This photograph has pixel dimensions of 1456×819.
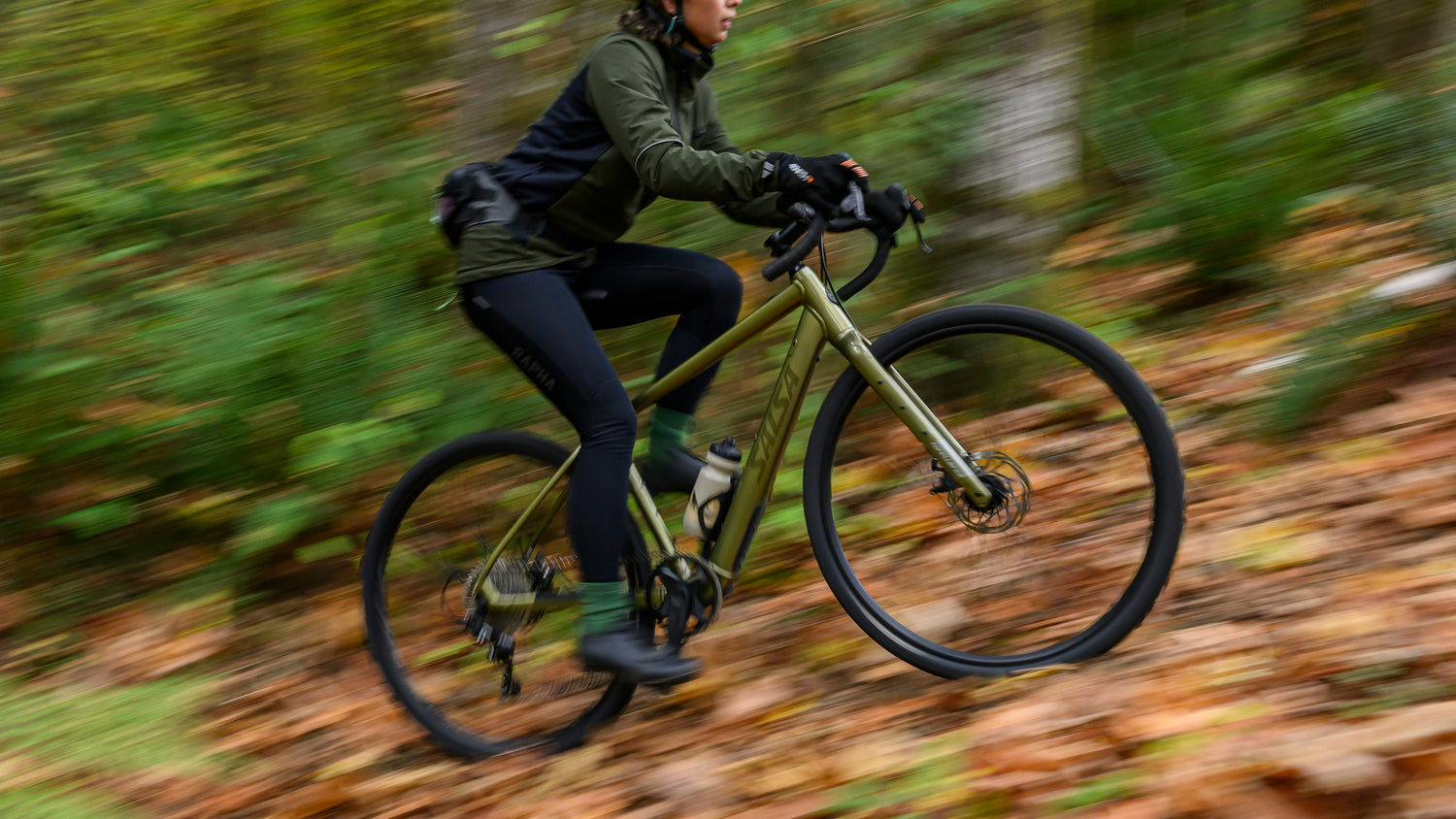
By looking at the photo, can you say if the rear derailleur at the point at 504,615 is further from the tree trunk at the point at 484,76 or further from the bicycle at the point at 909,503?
the tree trunk at the point at 484,76

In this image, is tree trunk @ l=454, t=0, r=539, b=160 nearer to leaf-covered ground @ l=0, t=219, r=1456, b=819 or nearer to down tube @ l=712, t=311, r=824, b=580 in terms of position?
leaf-covered ground @ l=0, t=219, r=1456, b=819

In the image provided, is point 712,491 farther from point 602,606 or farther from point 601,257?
point 601,257

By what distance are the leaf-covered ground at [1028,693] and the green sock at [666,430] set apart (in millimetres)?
721

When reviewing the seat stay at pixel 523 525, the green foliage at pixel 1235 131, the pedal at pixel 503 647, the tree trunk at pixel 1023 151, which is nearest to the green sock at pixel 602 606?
the seat stay at pixel 523 525

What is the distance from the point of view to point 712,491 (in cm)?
339

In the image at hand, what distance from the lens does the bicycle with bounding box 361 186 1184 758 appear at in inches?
116

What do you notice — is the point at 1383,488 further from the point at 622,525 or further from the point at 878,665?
the point at 622,525

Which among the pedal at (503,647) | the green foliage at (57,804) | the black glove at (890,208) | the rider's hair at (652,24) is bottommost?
the green foliage at (57,804)

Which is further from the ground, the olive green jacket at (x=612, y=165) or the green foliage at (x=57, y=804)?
the olive green jacket at (x=612, y=165)

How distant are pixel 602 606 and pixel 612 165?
1.20m

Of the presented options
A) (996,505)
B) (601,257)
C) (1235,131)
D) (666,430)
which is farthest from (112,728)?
(1235,131)

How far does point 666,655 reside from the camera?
3.28m

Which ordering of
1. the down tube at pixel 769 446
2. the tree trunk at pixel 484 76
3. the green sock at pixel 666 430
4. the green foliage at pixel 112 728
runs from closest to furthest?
the down tube at pixel 769 446 < the green sock at pixel 666 430 < the green foliage at pixel 112 728 < the tree trunk at pixel 484 76

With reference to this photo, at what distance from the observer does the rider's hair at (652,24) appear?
10.1 feet
